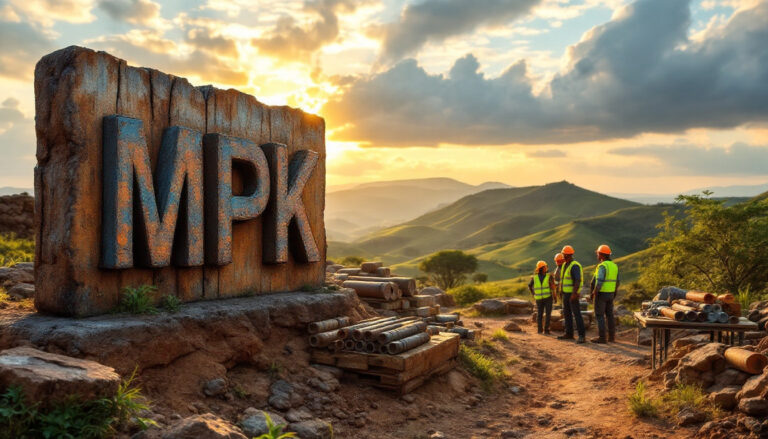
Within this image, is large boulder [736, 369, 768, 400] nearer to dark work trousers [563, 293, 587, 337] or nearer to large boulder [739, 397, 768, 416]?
large boulder [739, 397, 768, 416]

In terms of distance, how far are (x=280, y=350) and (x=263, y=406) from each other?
1.21 metres

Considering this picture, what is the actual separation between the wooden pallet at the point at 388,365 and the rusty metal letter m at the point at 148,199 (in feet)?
7.42

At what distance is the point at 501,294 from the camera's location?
2372 centimetres

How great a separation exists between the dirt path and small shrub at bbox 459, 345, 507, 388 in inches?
9.9

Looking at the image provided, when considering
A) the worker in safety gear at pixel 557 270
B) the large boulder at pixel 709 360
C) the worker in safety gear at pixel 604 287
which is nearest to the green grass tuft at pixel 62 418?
the large boulder at pixel 709 360

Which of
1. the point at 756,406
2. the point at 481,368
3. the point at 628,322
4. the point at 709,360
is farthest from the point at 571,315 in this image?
the point at 756,406

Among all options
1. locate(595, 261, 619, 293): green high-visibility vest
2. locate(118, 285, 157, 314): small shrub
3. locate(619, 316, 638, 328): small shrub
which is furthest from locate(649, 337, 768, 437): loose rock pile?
locate(619, 316, 638, 328): small shrub

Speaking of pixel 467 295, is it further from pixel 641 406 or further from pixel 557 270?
pixel 641 406

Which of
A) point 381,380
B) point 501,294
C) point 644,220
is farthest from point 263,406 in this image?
point 644,220

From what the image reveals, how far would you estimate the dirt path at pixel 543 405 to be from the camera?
674cm

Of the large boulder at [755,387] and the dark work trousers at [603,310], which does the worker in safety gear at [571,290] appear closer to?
the dark work trousers at [603,310]

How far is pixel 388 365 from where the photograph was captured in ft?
23.7

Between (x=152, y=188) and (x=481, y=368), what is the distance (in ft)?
19.4

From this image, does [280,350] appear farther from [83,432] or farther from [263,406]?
[83,432]
